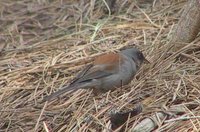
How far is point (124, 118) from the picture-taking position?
3.78m

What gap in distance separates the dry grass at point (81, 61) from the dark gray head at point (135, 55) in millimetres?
88

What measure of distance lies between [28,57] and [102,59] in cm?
104

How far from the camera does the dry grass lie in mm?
4043

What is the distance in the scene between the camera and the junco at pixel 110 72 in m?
4.50

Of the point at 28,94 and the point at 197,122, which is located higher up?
the point at 197,122

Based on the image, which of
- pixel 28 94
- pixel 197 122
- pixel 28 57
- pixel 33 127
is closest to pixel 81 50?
pixel 28 57

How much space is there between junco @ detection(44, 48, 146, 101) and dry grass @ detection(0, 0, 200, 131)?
0.09 meters

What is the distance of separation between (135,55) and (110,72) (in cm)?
33

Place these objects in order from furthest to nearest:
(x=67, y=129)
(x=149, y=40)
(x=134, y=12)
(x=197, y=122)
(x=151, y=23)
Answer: (x=134, y=12), (x=151, y=23), (x=149, y=40), (x=67, y=129), (x=197, y=122)

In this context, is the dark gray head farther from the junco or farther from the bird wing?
the bird wing

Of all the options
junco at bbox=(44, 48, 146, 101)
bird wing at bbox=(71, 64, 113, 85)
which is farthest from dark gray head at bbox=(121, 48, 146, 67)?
bird wing at bbox=(71, 64, 113, 85)

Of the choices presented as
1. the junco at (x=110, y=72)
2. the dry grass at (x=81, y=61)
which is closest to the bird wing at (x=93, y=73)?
the junco at (x=110, y=72)

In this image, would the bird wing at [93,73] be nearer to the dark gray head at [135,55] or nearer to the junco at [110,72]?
the junco at [110,72]

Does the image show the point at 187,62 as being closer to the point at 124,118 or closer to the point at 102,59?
the point at 102,59
